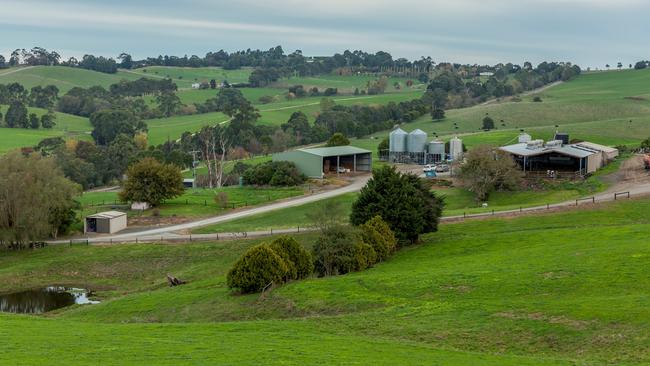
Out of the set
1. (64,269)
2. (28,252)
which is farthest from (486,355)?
(28,252)

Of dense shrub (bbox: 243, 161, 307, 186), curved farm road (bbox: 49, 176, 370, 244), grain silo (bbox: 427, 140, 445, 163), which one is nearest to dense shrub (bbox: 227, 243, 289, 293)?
curved farm road (bbox: 49, 176, 370, 244)

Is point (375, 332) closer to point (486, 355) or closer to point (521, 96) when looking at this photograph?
point (486, 355)

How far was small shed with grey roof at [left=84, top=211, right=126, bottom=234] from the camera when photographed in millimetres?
61688

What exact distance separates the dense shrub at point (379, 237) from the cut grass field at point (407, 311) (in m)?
1.02

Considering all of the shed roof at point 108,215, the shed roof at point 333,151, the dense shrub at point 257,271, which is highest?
the shed roof at point 333,151

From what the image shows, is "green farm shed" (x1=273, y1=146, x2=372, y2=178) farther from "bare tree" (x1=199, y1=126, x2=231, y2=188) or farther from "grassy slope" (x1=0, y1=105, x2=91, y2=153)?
"grassy slope" (x1=0, y1=105, x2=91, y2=153)

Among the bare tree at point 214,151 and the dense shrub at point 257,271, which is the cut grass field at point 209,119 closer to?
the bare tree at point 214,151

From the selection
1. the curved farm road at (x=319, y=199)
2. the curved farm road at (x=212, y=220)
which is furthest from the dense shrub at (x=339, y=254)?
the curved farm road at (x=212, y=220)

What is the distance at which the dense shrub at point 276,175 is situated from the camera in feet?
266

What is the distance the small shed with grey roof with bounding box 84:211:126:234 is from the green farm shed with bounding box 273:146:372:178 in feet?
90.9

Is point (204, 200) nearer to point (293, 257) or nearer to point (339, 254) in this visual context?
point (339, 254)

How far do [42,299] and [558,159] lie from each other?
178ft

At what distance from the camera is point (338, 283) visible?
3612cm

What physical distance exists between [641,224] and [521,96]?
6119 inches
